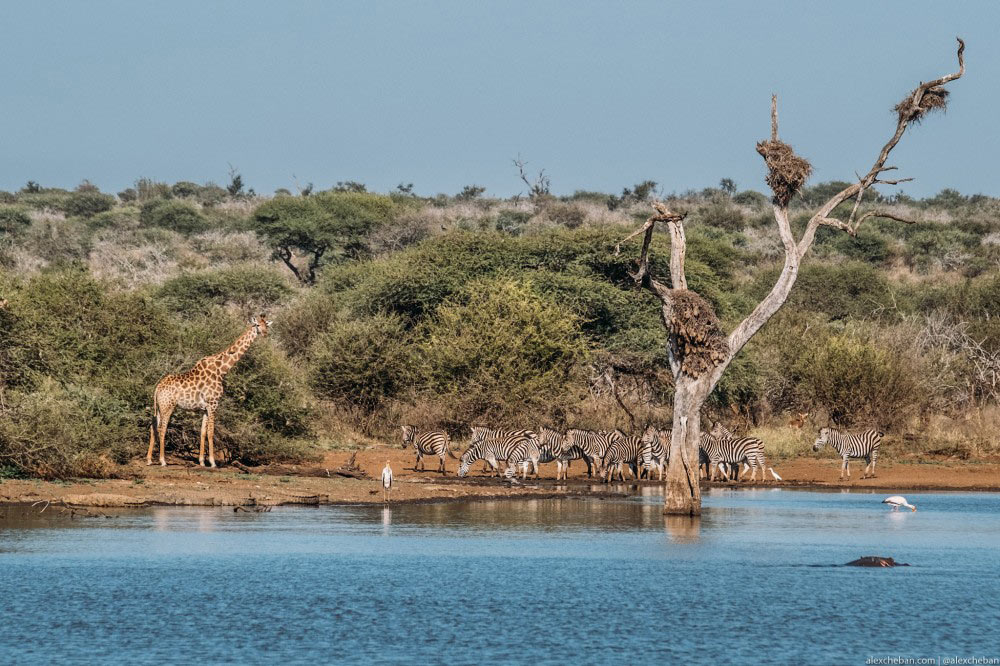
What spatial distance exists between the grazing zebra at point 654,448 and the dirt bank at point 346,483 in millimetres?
1385

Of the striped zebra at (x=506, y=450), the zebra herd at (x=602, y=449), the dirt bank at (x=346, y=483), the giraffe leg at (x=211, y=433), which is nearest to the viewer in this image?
the dirt bank at (x=346, y=483)

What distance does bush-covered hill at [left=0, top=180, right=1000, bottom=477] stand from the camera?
26.3 meters

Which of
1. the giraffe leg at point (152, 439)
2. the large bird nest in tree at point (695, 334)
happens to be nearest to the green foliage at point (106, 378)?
the giraffe leg at point (152, 439)

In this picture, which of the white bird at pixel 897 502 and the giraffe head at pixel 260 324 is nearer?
the white bird at pixel 897 502

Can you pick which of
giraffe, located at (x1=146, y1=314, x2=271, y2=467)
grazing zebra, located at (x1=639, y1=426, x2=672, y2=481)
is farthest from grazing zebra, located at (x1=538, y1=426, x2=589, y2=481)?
giraffe, located at (x1=146, y1=314, x2=271, y2=467)

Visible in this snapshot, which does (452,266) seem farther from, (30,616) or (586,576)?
(30,616)

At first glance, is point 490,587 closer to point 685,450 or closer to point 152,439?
point 685,450

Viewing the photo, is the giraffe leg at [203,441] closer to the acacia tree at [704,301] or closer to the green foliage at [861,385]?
the acacia tree at [704,301]

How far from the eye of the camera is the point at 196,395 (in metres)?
24.9

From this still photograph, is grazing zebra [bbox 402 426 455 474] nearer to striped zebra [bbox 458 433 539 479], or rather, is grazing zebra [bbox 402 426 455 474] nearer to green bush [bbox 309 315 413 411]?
striped zebra [bbox 458 433 539 479]

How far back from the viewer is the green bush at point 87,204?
8819 cm

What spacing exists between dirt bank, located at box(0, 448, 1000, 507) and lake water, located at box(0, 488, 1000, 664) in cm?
91

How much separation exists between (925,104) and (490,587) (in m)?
9.43

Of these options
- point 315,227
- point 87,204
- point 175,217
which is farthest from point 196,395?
point 87,204
